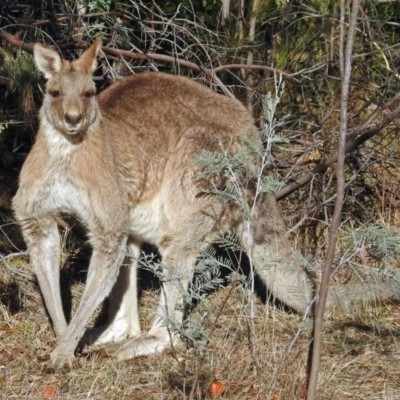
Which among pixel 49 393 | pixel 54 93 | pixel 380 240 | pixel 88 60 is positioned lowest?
pixel 49 393

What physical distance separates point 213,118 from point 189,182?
1.43ft

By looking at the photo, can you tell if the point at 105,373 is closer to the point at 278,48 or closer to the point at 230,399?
the point at 230,399

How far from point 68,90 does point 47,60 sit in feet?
0.68

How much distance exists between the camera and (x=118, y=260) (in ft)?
15.9

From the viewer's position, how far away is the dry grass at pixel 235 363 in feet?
13.6

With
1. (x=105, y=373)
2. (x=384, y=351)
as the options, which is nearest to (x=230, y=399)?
(x=105, y=373)

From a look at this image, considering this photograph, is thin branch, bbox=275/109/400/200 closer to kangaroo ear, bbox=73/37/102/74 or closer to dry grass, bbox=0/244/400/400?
dry grass, bbox=0/244/400/400

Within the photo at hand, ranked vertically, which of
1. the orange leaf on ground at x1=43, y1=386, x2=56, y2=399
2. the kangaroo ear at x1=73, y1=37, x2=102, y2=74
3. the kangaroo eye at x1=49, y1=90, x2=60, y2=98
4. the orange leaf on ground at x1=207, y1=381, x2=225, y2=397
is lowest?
the orange leaf on ground at x1=43, y1=386, x2=56, y2=399

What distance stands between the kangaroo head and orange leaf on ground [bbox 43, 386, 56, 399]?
4.13ft

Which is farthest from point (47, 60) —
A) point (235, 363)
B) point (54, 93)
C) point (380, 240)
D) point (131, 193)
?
point (380, 240)

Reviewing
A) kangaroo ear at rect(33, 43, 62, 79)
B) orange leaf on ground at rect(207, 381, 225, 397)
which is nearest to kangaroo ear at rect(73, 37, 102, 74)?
kangaroo ear at rect(33, 43, 62, 79)

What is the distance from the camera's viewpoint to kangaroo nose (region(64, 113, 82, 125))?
454 cm

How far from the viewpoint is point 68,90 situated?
4.59 metres

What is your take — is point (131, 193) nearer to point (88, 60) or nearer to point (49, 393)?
point (88, 60)
